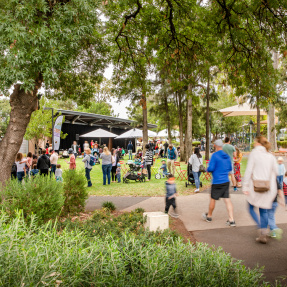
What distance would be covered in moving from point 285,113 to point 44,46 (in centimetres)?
2195

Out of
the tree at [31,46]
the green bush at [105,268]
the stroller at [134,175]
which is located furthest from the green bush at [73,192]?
the stroller at [134,175]

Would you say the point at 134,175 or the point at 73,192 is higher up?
the point at 73,192

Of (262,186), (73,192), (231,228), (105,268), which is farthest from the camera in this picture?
(73,192)

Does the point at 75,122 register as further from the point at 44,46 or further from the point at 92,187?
the point at 44,46

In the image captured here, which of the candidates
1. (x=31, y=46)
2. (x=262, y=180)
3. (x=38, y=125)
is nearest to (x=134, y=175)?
(x=31, y=46)

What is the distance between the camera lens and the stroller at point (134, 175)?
45.7 ft

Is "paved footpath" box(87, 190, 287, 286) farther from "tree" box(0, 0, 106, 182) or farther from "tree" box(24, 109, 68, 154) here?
"tree" box(24, 109, 68, 154)

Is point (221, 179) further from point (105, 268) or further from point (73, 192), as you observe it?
point (105, 268)

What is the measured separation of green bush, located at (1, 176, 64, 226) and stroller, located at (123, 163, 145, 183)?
832 cm

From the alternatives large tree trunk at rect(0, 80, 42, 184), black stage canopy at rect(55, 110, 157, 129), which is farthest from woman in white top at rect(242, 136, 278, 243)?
black stage canopy at rect(55, 110, 157, 129)

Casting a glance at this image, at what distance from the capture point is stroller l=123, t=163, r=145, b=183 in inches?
549

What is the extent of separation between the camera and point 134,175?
14.0 meters

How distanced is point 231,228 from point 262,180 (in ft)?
5.28

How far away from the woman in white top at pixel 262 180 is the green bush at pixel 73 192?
3.97 metres
